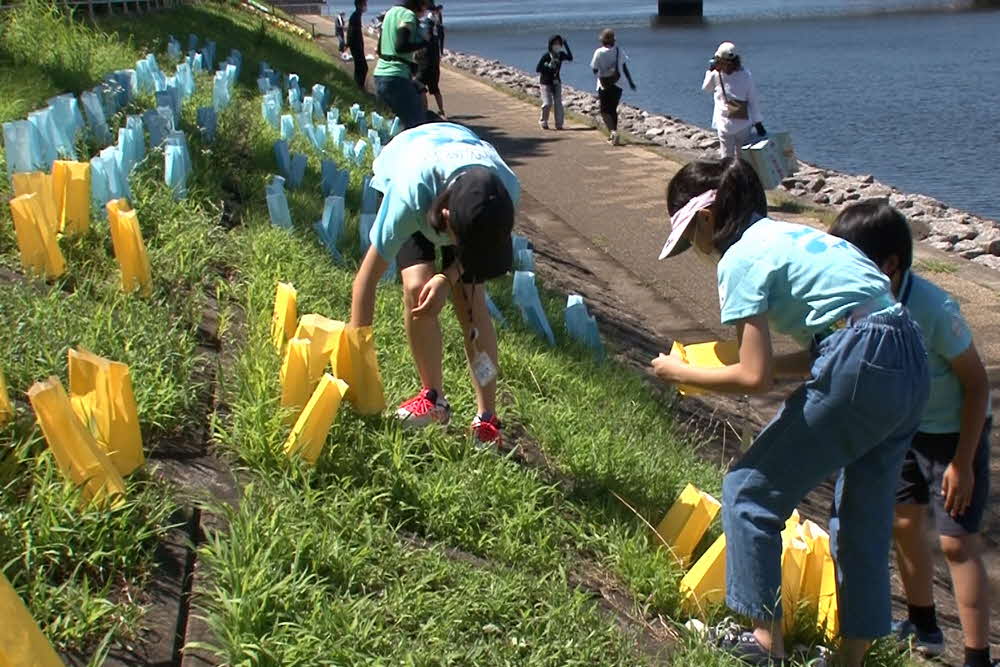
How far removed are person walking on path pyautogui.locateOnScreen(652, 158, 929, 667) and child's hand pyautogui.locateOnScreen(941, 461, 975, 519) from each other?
1.60 feet

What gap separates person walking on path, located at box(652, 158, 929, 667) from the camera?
9.90 feet

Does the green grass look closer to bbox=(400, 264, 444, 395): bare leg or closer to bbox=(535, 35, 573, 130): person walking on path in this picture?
bbox=(400, 264, 444, 395): bare leg

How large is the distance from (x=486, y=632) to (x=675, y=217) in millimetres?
1162

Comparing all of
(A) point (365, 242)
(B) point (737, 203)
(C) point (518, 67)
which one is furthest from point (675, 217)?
(C) point (518, 67)

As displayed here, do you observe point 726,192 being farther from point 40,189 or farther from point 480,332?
point 40,189

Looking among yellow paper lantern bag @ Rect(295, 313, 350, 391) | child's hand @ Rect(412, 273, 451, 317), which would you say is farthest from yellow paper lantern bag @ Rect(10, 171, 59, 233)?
child's hand @ Rect(412, 273, 451, 317)

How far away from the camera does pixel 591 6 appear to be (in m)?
77.6

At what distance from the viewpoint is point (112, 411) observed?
3037 millimetres

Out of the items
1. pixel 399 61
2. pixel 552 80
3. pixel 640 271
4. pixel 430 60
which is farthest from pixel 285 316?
pixel 552 80

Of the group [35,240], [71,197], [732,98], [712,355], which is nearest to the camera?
[712,355]

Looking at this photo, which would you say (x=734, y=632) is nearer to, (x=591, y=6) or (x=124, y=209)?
(x=124, y=209)

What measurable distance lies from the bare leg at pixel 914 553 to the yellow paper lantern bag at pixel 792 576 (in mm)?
424

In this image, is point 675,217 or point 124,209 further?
point 124,209

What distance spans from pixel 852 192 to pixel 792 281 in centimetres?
1226
